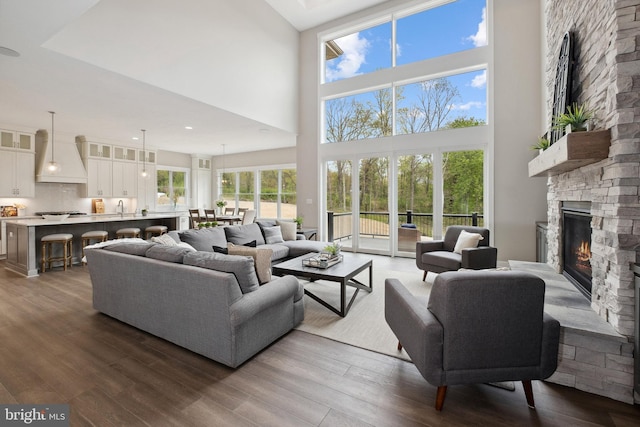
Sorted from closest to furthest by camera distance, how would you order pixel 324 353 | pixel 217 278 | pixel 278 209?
1. pixel 217 278
2. pixel 324 353
3. pixel 278 209

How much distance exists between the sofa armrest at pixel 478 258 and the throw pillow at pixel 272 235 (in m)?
3.07

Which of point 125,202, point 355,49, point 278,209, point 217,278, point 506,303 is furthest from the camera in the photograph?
point 278,209

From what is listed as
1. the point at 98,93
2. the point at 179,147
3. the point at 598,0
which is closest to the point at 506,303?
the point at 598,0

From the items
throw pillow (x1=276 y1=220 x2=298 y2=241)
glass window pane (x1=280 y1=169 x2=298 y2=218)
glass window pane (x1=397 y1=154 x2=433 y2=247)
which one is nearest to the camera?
throw pillow (x1=276 y1=220 x2=298 y2=241)

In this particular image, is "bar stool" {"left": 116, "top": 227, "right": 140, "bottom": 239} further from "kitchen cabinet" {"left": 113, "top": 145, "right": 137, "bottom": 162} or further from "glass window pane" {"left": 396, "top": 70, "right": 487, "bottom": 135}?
"glass window pane" {"left": 396, "top": 70, "right": 487, "bottom": 135}

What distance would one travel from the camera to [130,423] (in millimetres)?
1608

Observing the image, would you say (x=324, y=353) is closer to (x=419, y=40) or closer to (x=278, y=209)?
Result: (x=419, y=40)

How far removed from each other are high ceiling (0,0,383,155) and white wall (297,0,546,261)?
2.99 m

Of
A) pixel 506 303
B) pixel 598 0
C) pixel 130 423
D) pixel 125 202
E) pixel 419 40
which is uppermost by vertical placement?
pixel 419 40

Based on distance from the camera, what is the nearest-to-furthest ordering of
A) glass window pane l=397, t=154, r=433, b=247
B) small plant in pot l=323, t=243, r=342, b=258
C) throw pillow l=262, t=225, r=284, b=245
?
small plant in pot l=323, t=243, r=342, b=258, throw pillow l=262, t=225, r=284, b=245, glass window pane l=397, t=154, r=433, b=247

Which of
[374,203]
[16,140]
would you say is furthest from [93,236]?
[374,203]

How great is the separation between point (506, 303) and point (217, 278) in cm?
187

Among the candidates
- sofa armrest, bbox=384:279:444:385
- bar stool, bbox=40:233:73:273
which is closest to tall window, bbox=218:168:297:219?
bar stool, bbox=40:233:73:273

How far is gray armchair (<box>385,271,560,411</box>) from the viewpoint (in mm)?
1562
